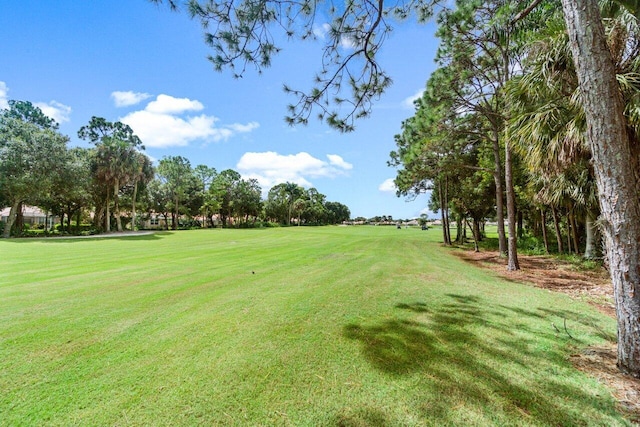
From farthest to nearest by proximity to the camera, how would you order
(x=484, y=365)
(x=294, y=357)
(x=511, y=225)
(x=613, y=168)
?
(x=511, y=225)
(x=294, y=357)
(x=484, y=365)
(x=613, y=168)

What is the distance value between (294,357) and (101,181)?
35.7m

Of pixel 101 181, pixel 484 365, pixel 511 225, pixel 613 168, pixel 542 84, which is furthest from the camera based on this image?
pixel 101 181

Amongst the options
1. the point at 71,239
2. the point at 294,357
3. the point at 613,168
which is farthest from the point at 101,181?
the point at 613,168

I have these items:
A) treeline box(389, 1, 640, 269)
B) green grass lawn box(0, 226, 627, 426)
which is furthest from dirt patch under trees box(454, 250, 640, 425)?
treeline box(389, 1, 640, 269)

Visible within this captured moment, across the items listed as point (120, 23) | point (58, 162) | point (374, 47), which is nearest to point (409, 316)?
point (374, 47)

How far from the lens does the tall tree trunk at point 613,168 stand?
256cm

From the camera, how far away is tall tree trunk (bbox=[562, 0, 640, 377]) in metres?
2.56

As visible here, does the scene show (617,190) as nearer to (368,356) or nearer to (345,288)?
(368,356)

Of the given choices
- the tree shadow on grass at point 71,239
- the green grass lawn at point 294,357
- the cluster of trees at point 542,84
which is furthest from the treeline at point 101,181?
the cluster of trees at point 542,84

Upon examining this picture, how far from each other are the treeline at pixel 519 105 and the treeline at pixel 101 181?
28500mm

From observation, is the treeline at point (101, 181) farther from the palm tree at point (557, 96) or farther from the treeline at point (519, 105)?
the palm tree at point (557, 96)

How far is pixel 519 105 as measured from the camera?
6.59 metres

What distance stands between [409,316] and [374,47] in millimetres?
4844

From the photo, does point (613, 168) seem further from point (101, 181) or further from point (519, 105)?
point (101, 181)
